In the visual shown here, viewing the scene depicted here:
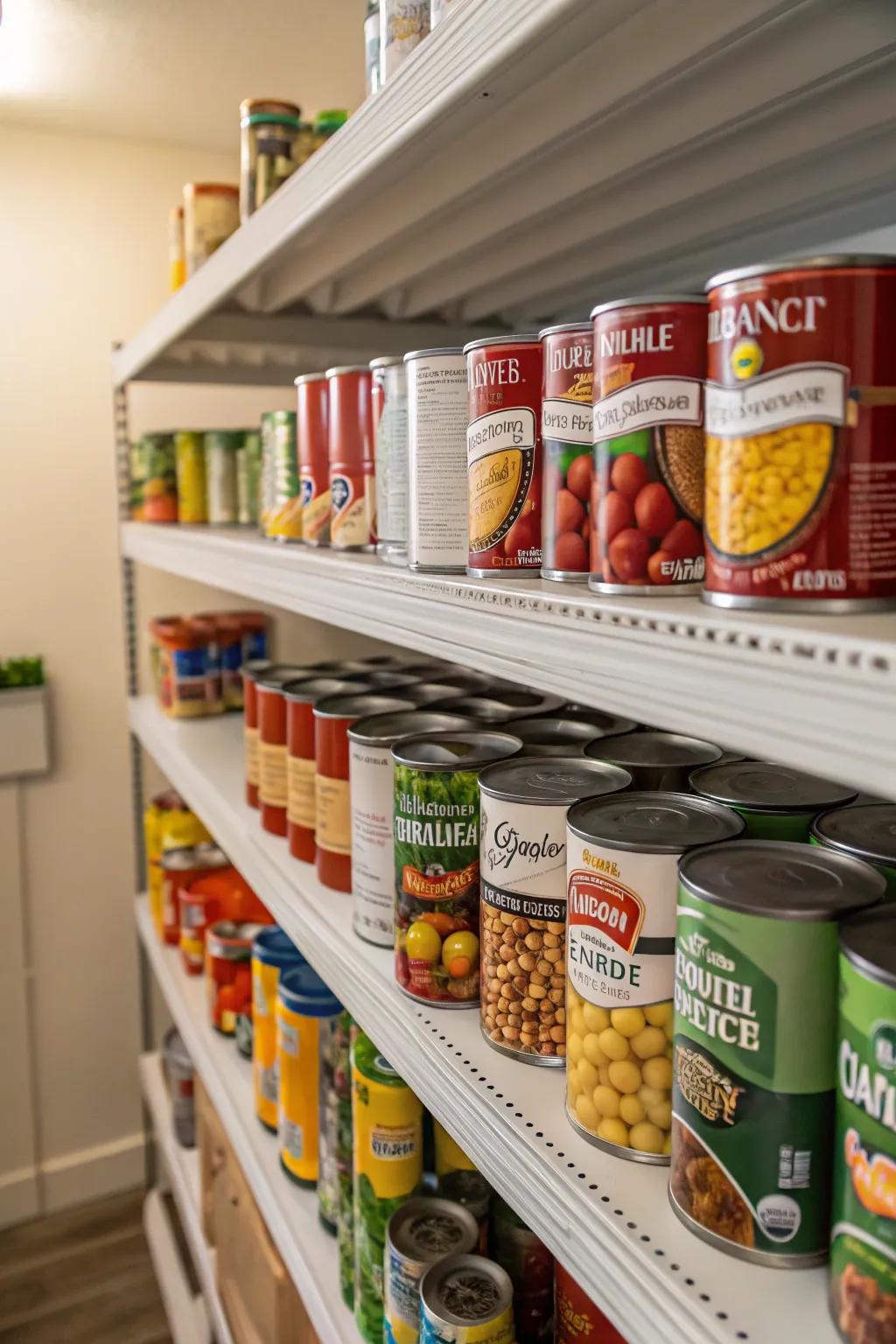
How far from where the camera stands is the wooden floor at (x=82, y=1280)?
92.9 inches

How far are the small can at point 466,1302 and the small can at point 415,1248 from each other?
0.05ft

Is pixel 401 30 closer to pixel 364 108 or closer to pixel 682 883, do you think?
pixel 364 108

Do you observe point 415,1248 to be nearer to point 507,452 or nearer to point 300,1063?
point 300,1063

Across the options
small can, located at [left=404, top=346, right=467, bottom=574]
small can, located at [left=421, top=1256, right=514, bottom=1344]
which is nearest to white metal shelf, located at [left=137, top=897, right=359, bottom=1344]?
small can, located at [left=421, top=1256, right=514, bottom=1344]

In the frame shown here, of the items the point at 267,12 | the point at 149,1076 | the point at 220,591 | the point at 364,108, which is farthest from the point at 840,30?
the point at 149,1076

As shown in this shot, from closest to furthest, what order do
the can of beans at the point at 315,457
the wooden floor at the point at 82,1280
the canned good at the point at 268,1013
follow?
the can of beans at the point at 315,457 < the canned good at the point at 268,1013 < the wooden floor at the point at 82,1280

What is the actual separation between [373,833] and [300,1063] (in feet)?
1.53

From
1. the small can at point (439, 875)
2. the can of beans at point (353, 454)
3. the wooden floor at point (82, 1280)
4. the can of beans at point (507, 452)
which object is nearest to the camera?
the can of beans at point (507, 452)

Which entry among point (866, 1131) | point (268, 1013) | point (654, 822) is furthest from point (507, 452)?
point (268, 1013)

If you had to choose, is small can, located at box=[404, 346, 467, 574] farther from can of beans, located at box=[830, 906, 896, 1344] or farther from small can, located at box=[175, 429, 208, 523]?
small can, located at box=[175, 429, 208, 523]

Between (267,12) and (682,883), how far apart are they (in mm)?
1825

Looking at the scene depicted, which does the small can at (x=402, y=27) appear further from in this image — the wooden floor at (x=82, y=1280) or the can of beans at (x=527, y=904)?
the wooden floor at (x=82, y=1280)

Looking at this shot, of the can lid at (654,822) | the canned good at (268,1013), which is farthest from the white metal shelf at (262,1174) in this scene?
the can lid at (654,822)

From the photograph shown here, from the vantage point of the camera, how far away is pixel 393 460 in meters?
1.03
